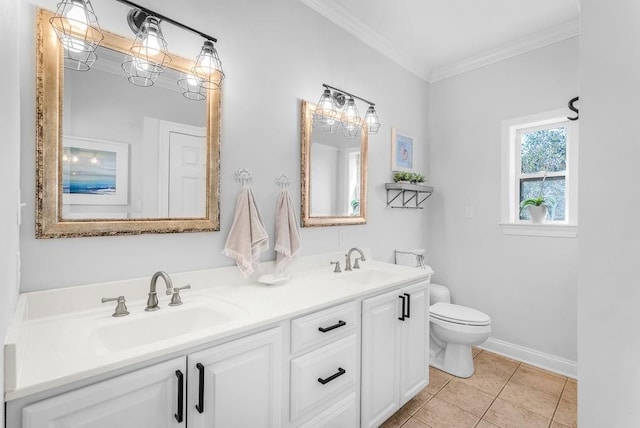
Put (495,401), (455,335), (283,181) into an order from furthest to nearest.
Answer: (455,335)
(495,401)
(283,181)

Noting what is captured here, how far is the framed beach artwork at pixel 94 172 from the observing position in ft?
3.90

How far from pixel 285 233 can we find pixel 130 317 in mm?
868

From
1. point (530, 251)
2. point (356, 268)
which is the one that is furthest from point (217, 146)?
point (530, 251)

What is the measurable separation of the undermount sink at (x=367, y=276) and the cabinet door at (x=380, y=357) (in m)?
0.27

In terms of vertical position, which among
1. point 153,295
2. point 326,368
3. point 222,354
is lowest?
point 326,368

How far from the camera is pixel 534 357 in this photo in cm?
252

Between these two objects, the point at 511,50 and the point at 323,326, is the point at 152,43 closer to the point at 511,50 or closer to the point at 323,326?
the point at 323,326

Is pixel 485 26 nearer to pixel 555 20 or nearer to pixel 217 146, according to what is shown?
pixel 555 20

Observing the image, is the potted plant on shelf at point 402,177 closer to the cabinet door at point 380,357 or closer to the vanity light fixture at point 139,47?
the cabinet door at point 380,357

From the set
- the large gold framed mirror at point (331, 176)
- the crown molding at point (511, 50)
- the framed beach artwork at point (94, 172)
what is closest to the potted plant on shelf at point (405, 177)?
the large gold framed mirror at point (331, 176)

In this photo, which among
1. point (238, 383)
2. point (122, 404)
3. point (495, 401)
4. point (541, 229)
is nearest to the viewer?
point (122, 404)

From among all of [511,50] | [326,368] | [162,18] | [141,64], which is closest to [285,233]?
[326,368]

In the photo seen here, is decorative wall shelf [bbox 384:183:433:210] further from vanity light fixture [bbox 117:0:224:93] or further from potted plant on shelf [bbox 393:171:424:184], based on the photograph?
vanity light fixture [bbox 117:0:224:93]

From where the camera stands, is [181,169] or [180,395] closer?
[180,395]
